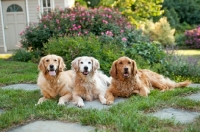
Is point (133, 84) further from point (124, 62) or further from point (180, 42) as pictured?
point (180, 42)

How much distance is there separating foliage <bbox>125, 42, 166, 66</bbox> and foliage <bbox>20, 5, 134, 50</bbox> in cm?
192

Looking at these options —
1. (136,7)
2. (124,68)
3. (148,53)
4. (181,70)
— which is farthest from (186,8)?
(124,68)

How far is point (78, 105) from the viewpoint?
Result: 195 inches

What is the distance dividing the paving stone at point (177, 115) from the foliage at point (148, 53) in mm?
3734

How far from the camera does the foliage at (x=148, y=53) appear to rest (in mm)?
8242

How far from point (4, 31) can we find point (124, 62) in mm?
13276

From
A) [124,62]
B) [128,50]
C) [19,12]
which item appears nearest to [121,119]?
[124,62]

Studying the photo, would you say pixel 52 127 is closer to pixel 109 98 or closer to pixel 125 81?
pixel 109 98

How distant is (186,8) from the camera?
100 ft

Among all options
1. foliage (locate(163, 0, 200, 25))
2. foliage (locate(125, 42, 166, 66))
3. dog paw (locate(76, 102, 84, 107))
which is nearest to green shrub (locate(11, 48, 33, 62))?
foliage (locate(125, 42, 166, 66))

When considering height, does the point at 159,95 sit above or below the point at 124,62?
below

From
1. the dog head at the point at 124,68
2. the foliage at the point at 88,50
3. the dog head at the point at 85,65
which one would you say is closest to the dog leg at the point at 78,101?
the dog head at the point at 85,65

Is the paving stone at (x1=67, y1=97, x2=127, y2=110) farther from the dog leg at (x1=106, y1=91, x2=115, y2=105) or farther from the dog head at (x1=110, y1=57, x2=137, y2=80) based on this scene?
the dog head at (x1=110, y1=57, x2=137, y2=80)

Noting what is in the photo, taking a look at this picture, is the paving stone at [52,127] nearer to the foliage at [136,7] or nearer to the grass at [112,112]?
the grass at [112,112]
